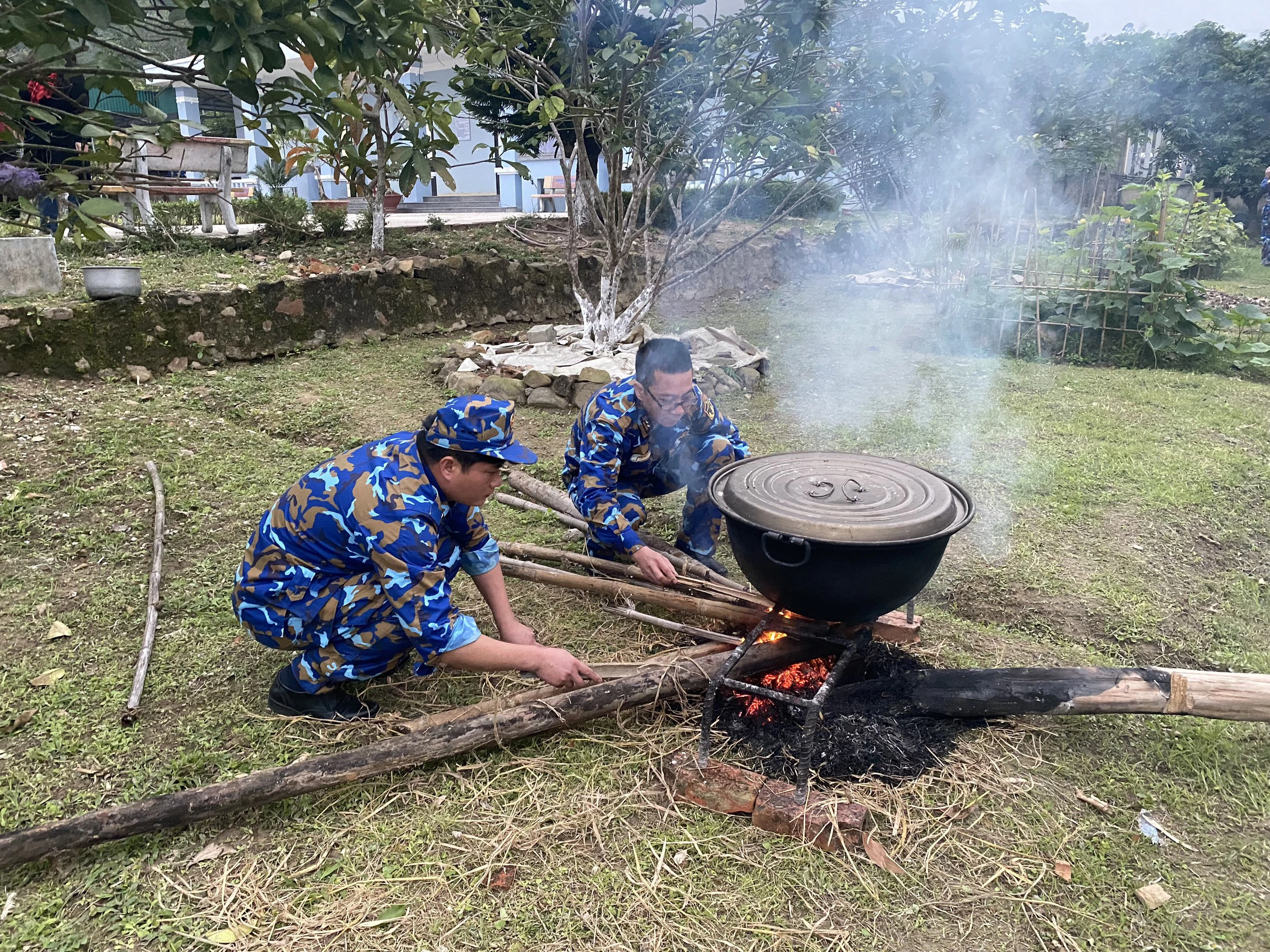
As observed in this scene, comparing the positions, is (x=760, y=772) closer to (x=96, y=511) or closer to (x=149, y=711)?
(x=149, y=711)

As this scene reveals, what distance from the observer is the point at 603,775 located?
290cm

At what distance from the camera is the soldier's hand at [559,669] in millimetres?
2736

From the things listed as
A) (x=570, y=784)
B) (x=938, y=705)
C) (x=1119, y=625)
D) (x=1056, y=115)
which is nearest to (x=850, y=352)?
(x=1056, y=115)

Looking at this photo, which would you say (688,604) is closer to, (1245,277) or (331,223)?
(331,223)

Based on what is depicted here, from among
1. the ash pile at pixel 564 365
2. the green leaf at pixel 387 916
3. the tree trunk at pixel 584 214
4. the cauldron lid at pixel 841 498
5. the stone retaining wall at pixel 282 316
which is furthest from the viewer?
the tree trunk at pixel 584 214

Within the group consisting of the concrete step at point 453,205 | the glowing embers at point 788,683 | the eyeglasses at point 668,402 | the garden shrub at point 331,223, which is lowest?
the glowing embers at point 788,683

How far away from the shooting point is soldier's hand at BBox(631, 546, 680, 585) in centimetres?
371

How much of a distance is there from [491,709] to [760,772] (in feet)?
3.40

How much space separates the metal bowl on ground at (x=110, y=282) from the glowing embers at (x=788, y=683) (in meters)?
6.40

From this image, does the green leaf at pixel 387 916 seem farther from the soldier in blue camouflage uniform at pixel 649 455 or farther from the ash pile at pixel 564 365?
the ash pile at pixel 564 365

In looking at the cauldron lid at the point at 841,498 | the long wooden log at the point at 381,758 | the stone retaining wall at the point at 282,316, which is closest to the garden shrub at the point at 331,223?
the stone retaining wall at the point at 282,316

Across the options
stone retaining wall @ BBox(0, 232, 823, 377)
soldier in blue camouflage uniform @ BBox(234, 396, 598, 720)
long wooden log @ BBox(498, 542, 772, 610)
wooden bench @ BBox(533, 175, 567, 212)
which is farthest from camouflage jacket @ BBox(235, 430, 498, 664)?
wooden bench @ BBox(533, 175, 567, 212)

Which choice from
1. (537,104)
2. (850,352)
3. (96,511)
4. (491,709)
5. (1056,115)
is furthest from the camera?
(850,352)

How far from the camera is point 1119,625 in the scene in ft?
12.7
